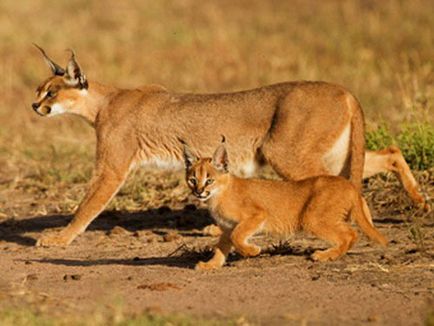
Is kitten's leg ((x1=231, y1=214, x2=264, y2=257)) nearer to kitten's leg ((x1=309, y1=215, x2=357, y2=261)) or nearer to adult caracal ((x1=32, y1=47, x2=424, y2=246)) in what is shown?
kitten's leg ((x1=309, y1=215, x2=357, y2=261))

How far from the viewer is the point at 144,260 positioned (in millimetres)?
7969

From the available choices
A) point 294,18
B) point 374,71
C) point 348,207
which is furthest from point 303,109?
point 294,18

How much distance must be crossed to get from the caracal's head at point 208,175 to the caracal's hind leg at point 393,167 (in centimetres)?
213

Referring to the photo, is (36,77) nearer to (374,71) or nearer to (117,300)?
(374,71)

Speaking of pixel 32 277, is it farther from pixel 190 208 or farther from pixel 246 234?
pixel 190 208

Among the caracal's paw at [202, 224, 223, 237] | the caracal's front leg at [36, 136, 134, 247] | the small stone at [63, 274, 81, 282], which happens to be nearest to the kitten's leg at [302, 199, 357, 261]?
the small stone at [63, 274, 81, 282]

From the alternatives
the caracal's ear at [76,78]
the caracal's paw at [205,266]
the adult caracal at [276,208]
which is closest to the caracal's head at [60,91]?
the caracal's ear at [76,78]

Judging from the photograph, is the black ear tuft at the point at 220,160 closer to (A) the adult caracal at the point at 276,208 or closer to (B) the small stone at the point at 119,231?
(A) the adult caracal at the point at 276,208

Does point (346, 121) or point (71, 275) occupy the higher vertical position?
point (346, 121)

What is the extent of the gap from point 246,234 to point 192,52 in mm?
10143

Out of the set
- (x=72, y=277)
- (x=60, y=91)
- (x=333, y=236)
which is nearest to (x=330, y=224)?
(x=333, y=236)

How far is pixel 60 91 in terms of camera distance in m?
9.47

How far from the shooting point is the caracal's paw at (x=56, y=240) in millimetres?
8789

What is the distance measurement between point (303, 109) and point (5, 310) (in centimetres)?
333
